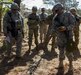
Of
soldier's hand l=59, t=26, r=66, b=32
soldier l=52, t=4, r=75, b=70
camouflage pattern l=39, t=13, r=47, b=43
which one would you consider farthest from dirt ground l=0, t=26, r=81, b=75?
camouflage pattern l=39, t=13, r=47, b=43

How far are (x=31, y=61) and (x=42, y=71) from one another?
159 centimetres

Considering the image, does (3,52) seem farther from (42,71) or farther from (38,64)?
(42,71)

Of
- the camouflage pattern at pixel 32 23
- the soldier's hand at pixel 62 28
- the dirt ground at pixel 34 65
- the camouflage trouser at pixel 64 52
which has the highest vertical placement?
the soldier's hand at pixel 62 28

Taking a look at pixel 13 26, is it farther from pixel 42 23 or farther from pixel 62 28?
pixel 42 23

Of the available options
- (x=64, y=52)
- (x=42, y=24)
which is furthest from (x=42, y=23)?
(x=64, y=52)

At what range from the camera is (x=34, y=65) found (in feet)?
35.0

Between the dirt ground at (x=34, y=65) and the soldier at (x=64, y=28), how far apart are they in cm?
60

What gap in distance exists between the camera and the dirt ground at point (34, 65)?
385 inches

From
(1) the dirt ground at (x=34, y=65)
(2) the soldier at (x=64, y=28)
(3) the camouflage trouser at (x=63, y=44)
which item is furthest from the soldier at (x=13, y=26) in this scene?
(3) the camouflage trouser at (x=63, y=44)

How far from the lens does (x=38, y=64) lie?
1084 centimetres

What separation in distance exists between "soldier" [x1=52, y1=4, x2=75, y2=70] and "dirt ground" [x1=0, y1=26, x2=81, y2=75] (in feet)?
1.95

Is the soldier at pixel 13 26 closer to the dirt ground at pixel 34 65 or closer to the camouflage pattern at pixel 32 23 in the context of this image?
the dirt ground at pixel 34 65

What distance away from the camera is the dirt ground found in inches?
385

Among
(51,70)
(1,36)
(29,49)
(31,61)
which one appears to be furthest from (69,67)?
(1,36)
